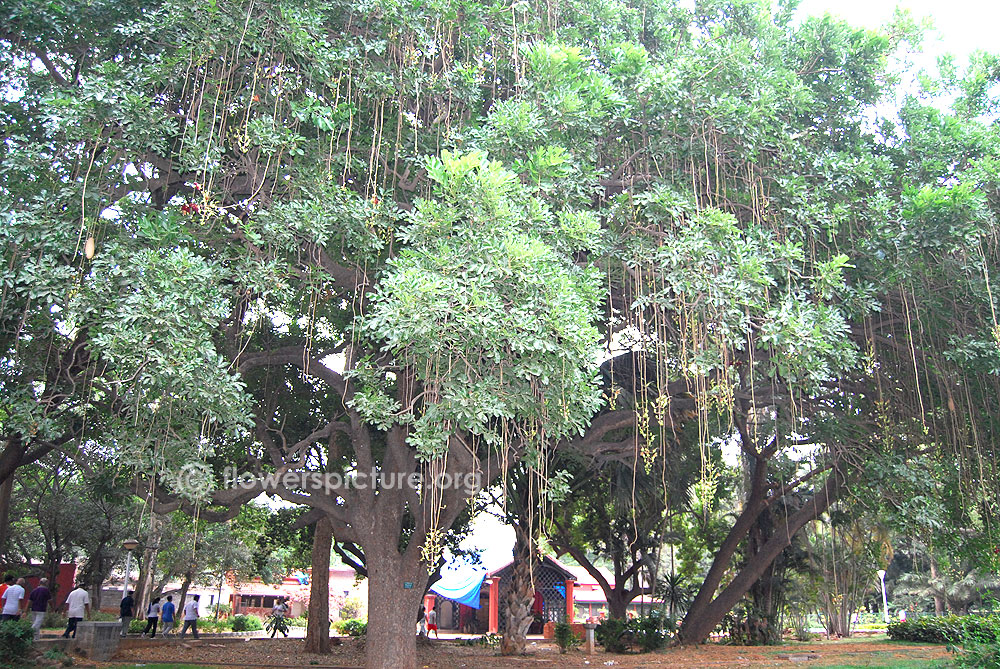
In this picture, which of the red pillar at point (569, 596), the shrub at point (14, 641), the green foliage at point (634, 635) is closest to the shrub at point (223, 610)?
the red pillar at point (569, 596)

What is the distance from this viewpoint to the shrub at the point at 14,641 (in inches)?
360

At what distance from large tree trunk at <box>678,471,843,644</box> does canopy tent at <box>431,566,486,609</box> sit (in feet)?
30.0

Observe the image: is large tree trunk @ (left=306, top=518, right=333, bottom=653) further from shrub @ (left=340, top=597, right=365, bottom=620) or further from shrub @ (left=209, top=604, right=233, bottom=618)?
shrub @ (left=209, top=604, right=233, bottom=618)

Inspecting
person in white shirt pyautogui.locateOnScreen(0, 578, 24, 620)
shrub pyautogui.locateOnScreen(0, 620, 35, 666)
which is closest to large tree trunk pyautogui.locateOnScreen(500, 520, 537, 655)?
shrub pyautogui.locateOnScreen(0, 620, 35, 666)

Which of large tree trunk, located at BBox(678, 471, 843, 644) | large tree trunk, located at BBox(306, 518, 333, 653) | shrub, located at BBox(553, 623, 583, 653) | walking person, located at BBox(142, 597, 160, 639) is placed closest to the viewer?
large tree trunk, located at BBox(306, 518, 333, 653)

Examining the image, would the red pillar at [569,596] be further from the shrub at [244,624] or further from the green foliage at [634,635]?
the shrub at [244,624]

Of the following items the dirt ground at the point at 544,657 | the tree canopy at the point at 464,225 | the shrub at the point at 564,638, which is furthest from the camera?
the shrub at the point at 564,638

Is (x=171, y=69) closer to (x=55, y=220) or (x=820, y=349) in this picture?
(x=55, y=220)

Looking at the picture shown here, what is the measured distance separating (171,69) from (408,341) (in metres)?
4.04

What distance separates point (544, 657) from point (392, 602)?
6.35 meters

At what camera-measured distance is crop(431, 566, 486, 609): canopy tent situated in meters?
24.2

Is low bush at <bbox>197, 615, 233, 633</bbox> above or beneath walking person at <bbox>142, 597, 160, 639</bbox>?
beneath

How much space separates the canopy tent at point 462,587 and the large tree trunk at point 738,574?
915 cm

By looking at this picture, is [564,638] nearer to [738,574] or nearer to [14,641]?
[738,574]
